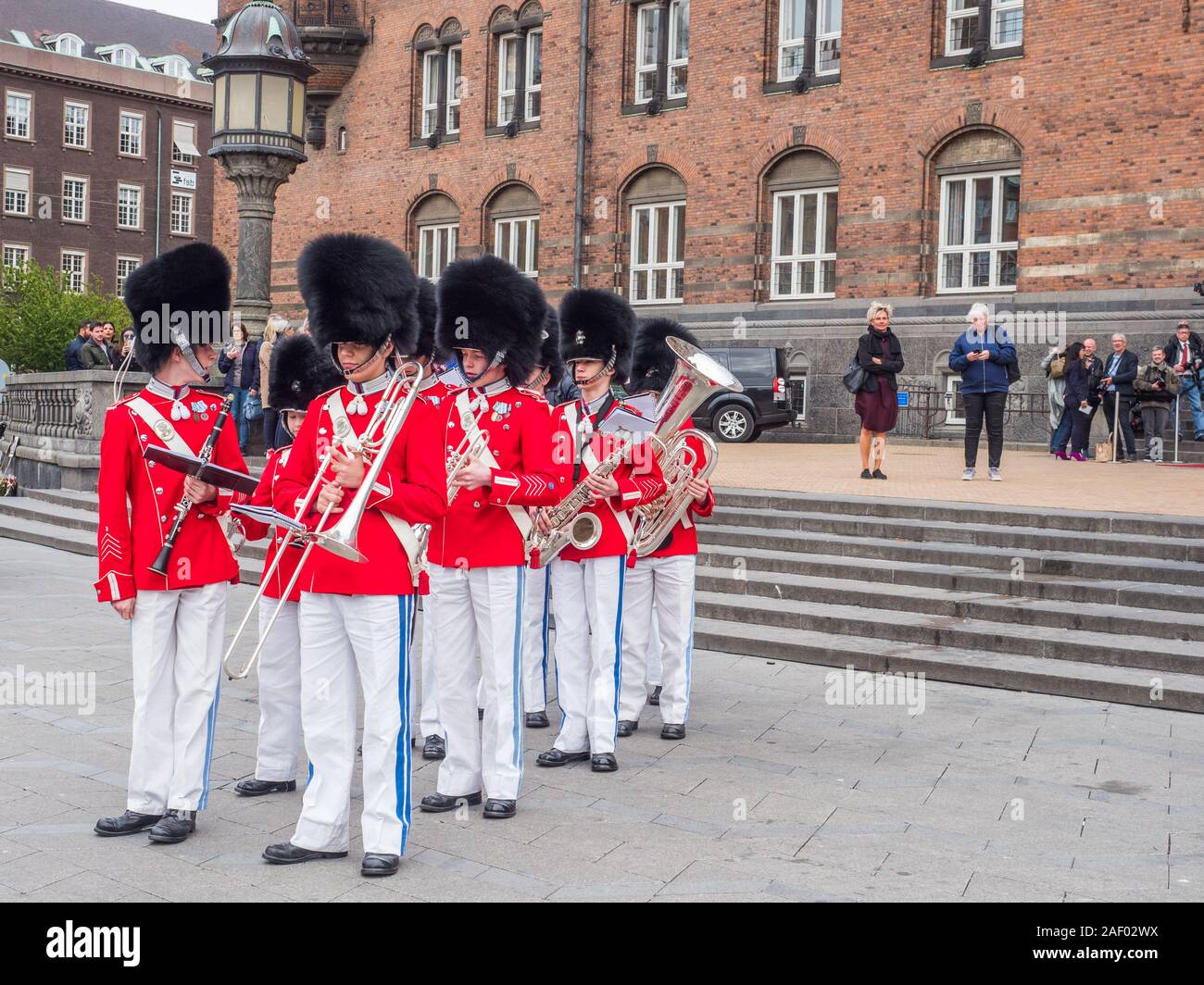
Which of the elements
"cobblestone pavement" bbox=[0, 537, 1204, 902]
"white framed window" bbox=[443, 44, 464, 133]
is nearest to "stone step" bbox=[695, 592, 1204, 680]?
"cobblestone pavement" bbox=[0, 537, 1204, 902]

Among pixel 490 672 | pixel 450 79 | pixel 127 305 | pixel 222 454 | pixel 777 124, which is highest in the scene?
pixel 450 79

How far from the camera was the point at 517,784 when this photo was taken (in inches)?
233

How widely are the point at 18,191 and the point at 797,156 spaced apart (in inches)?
1723

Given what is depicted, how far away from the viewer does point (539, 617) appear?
770 centimetres

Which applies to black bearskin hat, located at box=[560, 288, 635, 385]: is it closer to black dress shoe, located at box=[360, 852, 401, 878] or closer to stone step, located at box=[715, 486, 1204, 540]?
black dress shoe, located at box=[360, 852, 401, 878]

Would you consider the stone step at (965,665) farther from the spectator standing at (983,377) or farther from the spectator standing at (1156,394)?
the spectator standing at (1156,394)

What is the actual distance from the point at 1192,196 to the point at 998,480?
834 cm

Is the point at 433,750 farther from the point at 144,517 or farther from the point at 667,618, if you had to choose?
Answer: the point at 144,517

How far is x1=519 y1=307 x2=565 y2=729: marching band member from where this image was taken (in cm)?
708

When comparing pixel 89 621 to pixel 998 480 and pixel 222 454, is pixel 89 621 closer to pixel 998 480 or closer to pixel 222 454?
pixel 222 454

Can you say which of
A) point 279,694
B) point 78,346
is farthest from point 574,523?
point 78,346

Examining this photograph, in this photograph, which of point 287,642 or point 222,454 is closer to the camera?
point 222,454

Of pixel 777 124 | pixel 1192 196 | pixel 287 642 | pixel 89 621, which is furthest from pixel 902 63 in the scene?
pixel 287 642

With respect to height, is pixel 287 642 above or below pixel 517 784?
above
